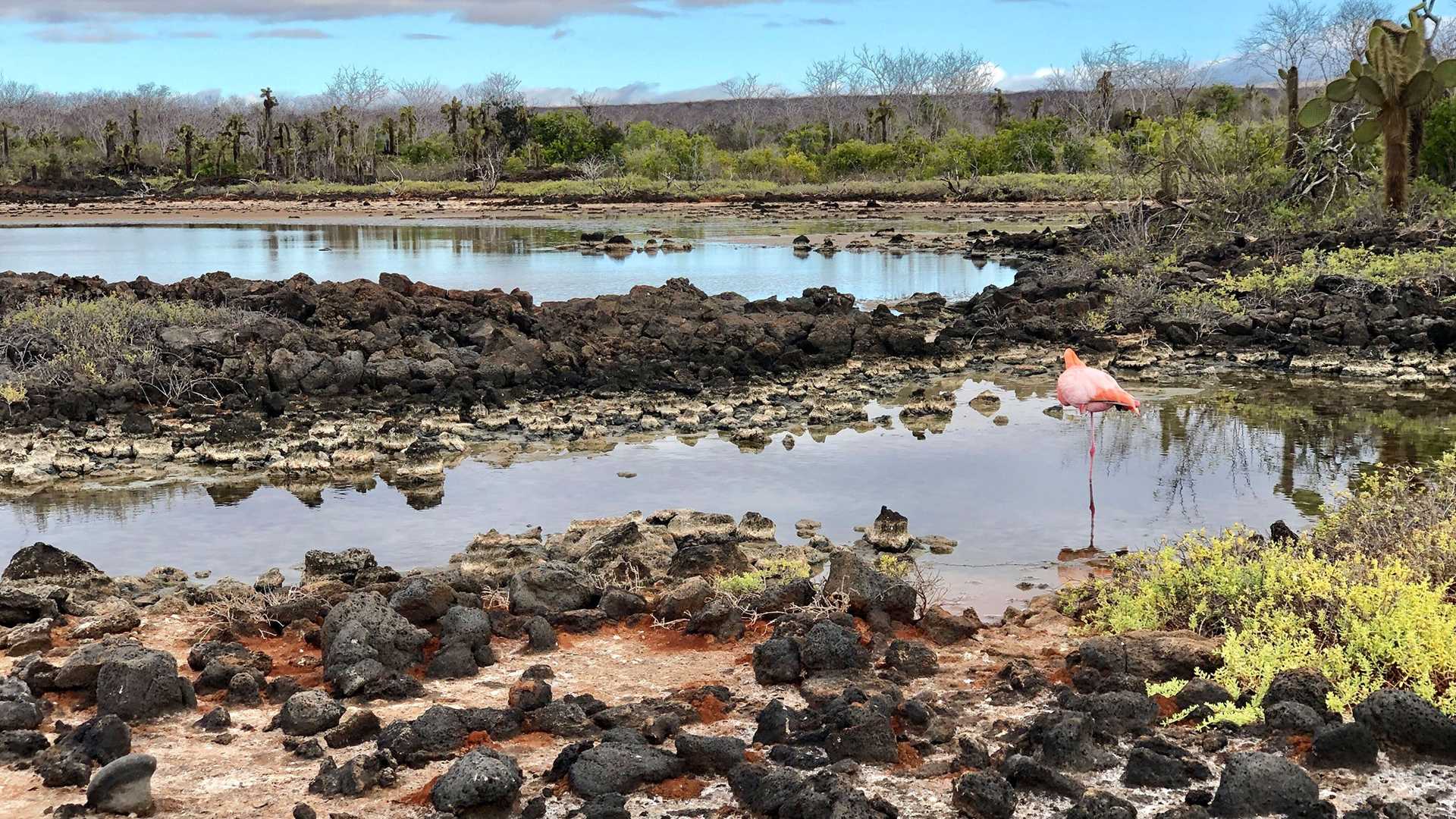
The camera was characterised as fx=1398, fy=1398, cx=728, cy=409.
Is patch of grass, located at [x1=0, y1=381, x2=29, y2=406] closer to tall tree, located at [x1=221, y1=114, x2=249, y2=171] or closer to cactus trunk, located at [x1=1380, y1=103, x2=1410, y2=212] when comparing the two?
cactus trunk, located at [x1=1380, y1=103, x2=1410, y2=212]

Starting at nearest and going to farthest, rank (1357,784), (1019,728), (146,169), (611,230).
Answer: (1357,784) < (1019,728) < (611,230) < (146,169)

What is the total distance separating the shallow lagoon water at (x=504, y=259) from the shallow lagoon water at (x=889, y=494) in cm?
1151

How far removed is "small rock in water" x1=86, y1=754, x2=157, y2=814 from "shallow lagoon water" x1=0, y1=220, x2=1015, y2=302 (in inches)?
781

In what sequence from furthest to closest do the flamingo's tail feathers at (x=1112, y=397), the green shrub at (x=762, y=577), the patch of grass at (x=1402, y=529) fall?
the flamingo's tail feathers at (x=1112, y=397)
the green shrub at (x=762, y=577)
the patch of grass at (x=1402, y=529)

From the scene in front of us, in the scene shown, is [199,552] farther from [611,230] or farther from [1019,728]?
[611,230]

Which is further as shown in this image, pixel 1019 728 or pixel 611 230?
pixel 611 230

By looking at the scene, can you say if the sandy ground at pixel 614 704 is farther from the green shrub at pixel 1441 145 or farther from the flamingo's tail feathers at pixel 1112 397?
the green shrub at pixel 1441 145

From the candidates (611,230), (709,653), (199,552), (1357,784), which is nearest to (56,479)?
(199,552)

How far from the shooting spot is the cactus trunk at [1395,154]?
23.8m

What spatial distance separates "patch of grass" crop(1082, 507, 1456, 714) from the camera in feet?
18.2

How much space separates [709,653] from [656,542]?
2061 mm

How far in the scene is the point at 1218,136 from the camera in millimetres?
29797

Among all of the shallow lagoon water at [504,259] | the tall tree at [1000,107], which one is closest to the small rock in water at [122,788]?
the shallow lagoon water at [504,259]

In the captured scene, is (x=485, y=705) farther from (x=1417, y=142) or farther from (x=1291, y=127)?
(x=1291, y=127)
